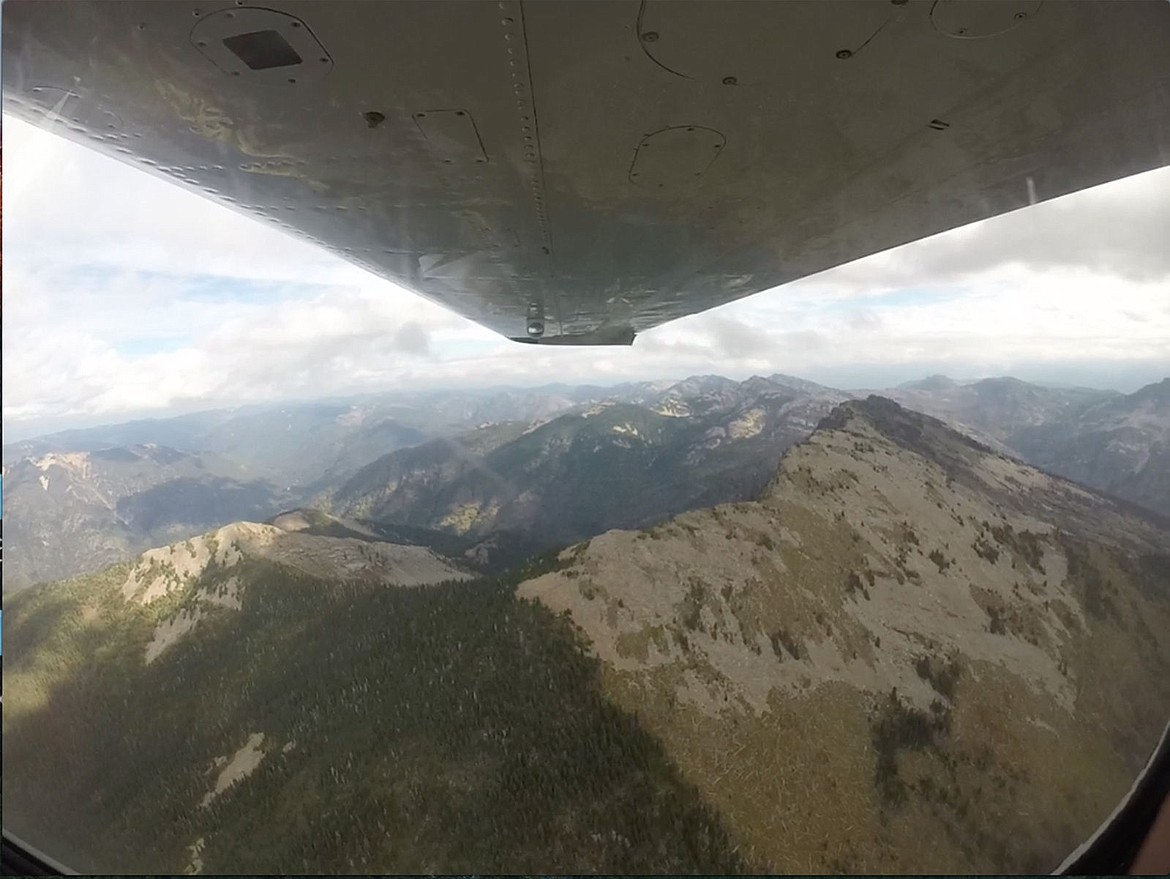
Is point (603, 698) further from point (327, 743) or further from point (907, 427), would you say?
point (907, 427)

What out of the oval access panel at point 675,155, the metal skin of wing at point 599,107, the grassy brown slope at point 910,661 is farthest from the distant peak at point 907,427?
the oval access panel at point 675,155

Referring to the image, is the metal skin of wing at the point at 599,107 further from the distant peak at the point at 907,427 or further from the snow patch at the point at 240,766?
the snow patch at the point at 240,766

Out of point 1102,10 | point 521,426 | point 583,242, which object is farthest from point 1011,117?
point 521,426

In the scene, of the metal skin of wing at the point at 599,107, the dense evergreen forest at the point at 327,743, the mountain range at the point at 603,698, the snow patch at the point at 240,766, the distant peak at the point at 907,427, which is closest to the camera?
the metal skin of wing at the point at 599,107

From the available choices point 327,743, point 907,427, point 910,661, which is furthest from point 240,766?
point 907,427

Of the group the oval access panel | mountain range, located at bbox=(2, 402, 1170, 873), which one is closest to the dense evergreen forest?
mountain range, located at bbox=(2, 402, 1170, 873)

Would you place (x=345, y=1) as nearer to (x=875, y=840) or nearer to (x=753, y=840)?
(x=753, y=840)
